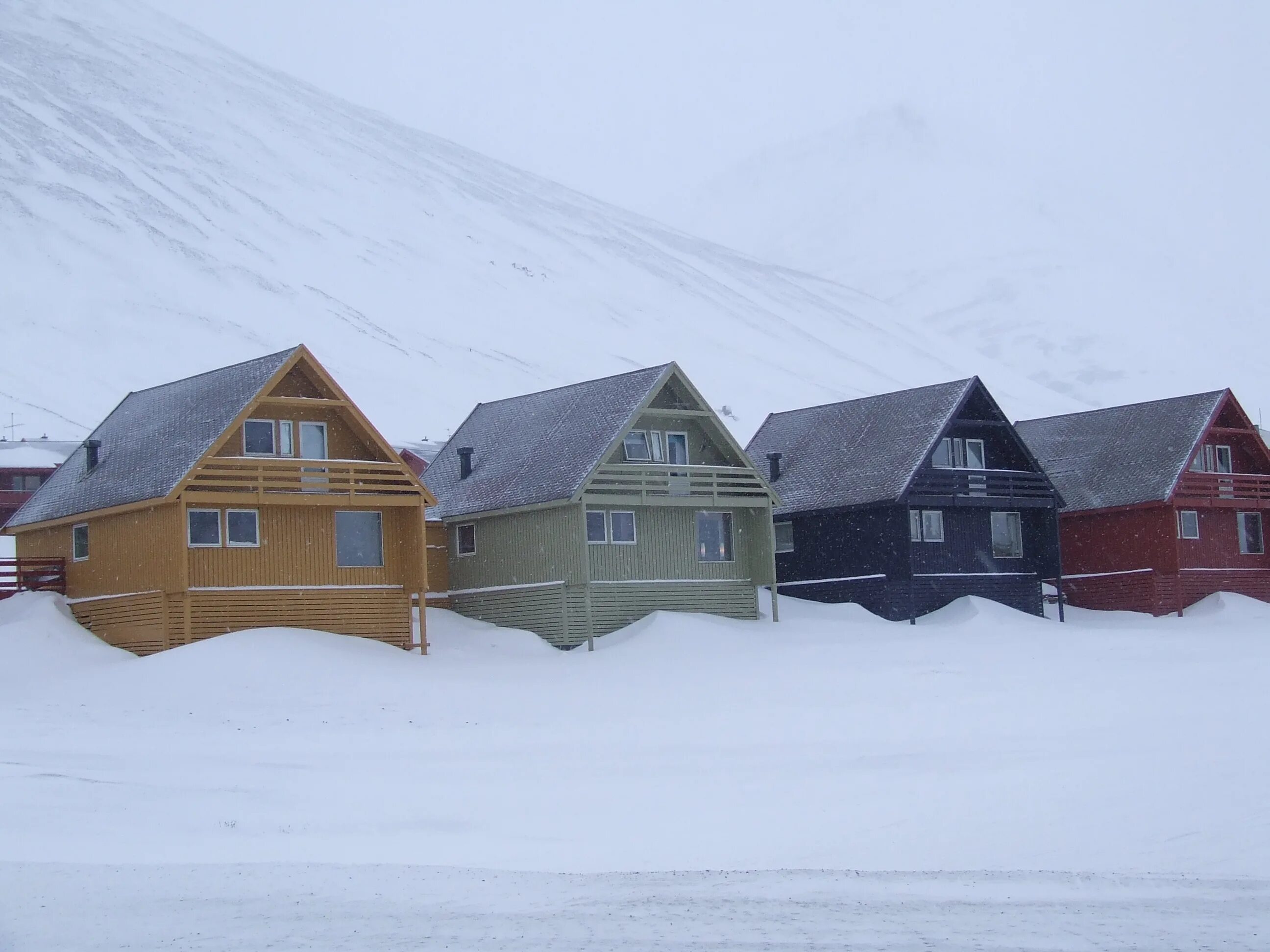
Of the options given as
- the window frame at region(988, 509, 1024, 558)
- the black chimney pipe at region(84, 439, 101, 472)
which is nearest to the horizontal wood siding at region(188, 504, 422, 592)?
the black chimney pipe at region(84, 439, 101, 472)

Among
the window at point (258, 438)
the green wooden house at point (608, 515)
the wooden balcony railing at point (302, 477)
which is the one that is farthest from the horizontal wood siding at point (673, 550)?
the window at point (258, 438)

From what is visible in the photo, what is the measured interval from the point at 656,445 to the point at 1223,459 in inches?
792

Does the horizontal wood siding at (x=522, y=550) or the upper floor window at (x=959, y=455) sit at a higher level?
the upper floor window at (x=959, y=455)

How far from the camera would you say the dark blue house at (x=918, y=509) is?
4419 cm

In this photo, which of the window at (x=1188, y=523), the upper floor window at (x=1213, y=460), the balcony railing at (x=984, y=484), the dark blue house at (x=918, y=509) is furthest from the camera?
the upper floor window at (x=1213, y=460)

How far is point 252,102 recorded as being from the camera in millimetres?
194000

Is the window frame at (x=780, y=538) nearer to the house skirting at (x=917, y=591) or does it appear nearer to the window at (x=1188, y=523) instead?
the house skirting at (x=917, y=591)

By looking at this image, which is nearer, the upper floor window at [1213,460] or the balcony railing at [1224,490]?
the balcony railing at [1224,490]

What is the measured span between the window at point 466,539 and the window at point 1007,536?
1473 cm

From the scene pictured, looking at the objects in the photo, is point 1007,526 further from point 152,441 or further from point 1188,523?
point 152,441

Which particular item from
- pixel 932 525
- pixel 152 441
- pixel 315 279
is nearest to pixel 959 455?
pixel 932 525

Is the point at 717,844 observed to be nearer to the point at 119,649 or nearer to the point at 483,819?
the point at 483,819

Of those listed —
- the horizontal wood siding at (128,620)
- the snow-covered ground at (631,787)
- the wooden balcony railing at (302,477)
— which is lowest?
the snow-covered ground at (631,787)

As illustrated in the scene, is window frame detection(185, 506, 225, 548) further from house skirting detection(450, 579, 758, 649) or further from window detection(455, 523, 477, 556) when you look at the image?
window detection(455, 523, 477, 556)
